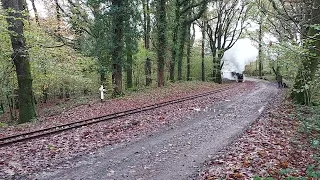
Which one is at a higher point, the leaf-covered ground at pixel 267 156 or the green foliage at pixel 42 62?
the green foliage at pixel 42 62

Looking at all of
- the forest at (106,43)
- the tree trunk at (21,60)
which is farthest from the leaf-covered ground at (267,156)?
the tree trunk at (21,60)

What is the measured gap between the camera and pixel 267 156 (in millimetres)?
6695

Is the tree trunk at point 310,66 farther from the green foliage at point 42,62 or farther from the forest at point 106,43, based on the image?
the green foliage at point 42,62

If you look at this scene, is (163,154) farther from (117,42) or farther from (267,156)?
(117,42)

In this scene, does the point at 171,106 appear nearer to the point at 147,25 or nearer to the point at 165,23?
the point at 165,23

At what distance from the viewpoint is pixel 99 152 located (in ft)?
24.6

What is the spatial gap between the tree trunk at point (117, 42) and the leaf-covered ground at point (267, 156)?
39.7 ft

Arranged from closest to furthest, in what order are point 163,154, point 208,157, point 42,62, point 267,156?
point 267,156
point 208,157
point 163,154
point 42,62

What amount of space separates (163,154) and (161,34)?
19.6 meters

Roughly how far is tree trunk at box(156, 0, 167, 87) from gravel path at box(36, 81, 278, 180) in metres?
15.5

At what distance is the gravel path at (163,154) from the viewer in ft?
19.6

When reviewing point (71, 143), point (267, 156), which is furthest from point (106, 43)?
point (267, 156)

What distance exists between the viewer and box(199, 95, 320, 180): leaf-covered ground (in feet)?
18.3

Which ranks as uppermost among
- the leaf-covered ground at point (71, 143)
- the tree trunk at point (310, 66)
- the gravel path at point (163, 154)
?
the tree trunk at point (310, 66)
